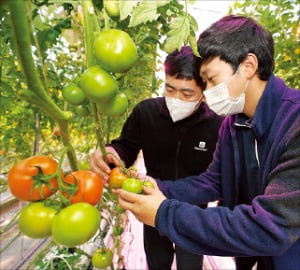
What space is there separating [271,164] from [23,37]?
0.79 meters

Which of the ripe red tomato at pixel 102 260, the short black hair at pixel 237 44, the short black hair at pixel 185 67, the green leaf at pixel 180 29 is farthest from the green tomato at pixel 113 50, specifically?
the short black hair at pixel 185 67

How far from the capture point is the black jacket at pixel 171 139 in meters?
1.57

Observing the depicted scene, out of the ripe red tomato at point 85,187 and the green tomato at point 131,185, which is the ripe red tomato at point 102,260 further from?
the ripe red tomato at point 85,187

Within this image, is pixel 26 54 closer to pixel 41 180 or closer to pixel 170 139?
pixel 41 180

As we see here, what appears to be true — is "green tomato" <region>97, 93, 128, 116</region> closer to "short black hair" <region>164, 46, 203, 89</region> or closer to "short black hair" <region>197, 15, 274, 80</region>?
"short black hair" <region>197, 15, 274, 80</region>

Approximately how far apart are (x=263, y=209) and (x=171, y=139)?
2.86 ft

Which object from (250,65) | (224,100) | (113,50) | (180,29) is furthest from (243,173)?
(113,50)

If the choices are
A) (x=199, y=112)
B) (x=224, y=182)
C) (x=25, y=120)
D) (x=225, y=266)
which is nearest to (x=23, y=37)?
→ (x=224, y=182)

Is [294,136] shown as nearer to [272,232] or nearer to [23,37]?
[272,232]

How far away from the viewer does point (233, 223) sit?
74cm

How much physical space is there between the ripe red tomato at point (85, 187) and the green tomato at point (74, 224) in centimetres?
2

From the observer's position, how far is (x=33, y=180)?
39 centimetres

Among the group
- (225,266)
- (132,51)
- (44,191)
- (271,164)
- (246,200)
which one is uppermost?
(132,51)

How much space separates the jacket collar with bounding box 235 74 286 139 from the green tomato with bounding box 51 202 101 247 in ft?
2.27
